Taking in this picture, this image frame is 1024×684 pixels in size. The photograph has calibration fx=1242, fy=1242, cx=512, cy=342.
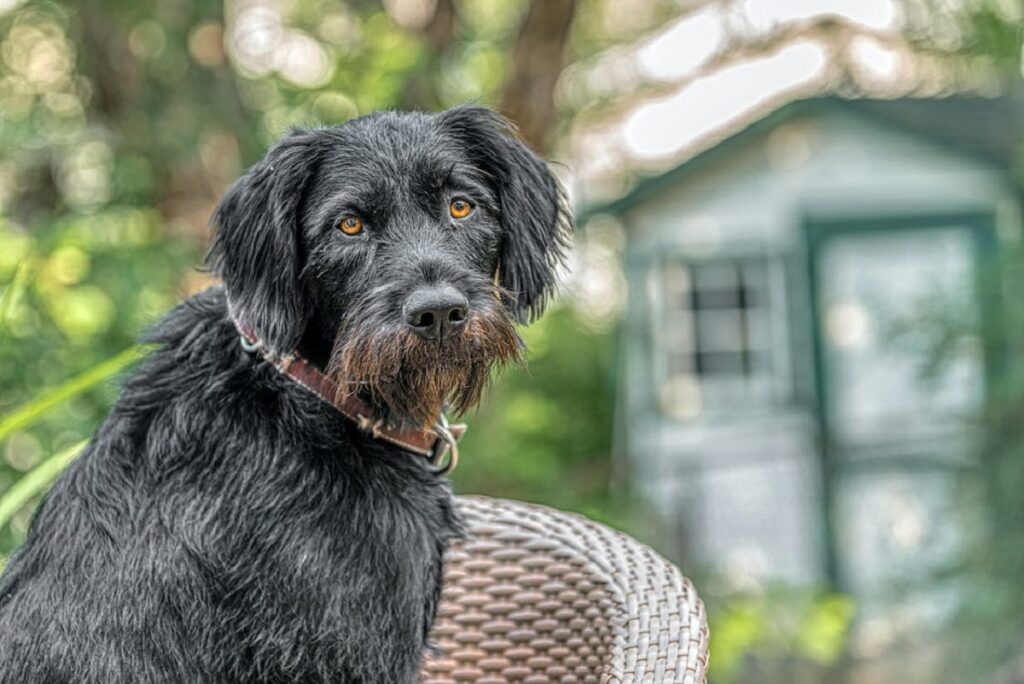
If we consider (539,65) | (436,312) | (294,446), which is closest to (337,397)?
(294,446)

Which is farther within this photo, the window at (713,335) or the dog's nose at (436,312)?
the window at (713,335)

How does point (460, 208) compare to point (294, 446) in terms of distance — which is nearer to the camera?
point (294, 446)

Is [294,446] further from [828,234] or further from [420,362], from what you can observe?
[828,234]

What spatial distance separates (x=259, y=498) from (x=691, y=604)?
2.73 ft

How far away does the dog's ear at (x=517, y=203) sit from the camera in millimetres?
2396

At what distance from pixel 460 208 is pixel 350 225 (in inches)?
8.7

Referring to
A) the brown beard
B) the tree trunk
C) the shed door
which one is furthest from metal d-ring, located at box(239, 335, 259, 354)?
the shed door

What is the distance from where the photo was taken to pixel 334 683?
6.82ft

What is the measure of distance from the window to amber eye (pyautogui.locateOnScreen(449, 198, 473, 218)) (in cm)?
803

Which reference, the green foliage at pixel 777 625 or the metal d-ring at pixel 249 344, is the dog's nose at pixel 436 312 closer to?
the metal d-ring at pixel 249 344

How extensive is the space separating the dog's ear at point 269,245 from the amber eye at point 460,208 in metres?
0.26

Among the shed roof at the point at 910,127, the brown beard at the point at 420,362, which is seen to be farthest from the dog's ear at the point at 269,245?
the shed roof at the point at 910,127

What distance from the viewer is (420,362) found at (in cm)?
214

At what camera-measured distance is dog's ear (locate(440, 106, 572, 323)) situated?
2396mm
